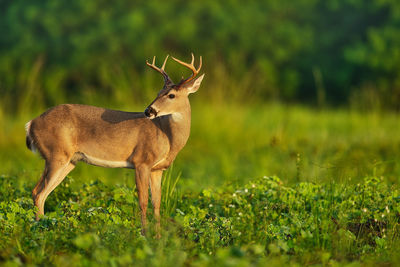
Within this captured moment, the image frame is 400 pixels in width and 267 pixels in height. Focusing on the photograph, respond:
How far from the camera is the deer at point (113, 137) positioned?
20.0ft

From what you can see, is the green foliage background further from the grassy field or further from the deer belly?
the deer belly

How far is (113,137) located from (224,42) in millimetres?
15185

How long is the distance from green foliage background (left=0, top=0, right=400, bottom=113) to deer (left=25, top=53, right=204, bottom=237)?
12.6 m

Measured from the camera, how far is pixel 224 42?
20953mm

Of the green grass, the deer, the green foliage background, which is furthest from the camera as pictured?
the green foliage background

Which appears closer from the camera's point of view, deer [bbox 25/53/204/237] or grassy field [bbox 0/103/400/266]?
grassy field [bbox 0/103/400/266]

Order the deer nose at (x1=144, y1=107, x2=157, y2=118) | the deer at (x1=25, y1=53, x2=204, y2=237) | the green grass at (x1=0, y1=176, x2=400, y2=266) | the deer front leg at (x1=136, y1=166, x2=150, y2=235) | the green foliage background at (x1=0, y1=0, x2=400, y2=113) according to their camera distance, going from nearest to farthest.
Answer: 1. the green grass at (x1=0, y1=176, x2=400, y2=266)
2. the deer nose at (x1=144, y1=107, x2=157, y2=118)
3. the deer front leg at (x1=136, y1=166, x2=150, y2=235)
4. the deer at (x1=25, y1=53, x2=204, y2=237)
5. the green foliage background at (x1=0, y1=0, x2=400, y2=113)

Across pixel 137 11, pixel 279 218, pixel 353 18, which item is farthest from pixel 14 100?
pixel 279 218

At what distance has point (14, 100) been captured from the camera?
20109mm

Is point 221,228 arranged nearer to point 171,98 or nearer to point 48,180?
point 171,98

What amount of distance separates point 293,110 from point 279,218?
1310 centimetres

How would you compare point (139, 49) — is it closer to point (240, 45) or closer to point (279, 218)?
point (240, 45)

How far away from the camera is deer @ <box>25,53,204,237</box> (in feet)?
20.0

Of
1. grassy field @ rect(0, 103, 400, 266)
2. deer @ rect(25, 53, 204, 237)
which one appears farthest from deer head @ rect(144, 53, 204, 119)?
grassy field @ rect(0, 103, 400, 266)
